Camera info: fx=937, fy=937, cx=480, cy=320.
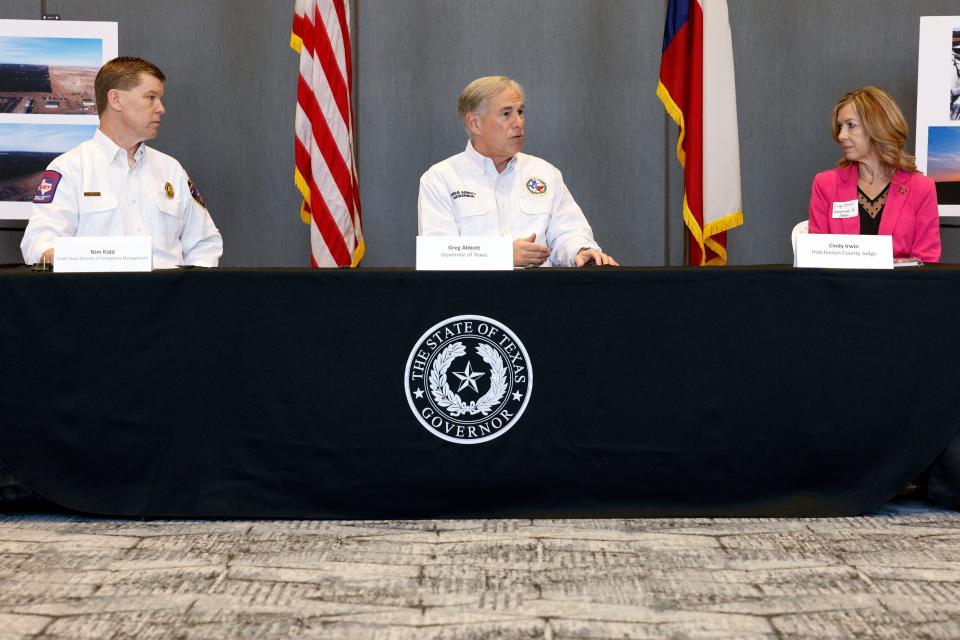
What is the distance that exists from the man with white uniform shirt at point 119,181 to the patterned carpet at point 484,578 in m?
1.10

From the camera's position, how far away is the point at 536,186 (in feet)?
11.0

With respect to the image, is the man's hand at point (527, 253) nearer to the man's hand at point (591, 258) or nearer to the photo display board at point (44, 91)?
the man's hand at point (591, 258)

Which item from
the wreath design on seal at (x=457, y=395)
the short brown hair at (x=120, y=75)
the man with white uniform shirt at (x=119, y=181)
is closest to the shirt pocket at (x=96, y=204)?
the man with white uniform shirt at (x=119, y=181)

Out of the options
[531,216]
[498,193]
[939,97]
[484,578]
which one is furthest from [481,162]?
[939,97]

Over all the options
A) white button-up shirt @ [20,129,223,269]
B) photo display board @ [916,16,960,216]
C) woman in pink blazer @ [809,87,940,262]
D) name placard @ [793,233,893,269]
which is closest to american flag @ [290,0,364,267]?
white button-up shirt @ [20,129,223,269]

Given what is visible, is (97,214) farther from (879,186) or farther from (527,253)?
(879,186)

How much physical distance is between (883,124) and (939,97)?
4.15 feet

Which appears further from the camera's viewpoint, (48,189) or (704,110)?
(704,110)

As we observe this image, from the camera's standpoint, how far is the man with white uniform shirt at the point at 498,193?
10.5ft

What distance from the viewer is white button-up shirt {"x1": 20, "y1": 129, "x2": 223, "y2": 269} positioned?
3.08 m

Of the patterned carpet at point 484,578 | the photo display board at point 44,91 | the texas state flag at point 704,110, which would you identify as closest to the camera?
the patterned carpet at point 484,578

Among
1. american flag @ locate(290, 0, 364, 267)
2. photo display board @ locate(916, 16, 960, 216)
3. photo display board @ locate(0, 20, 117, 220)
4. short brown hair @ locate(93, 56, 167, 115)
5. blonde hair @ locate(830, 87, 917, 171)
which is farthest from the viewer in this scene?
photo display board @ locate(0, 20, 117, 220)

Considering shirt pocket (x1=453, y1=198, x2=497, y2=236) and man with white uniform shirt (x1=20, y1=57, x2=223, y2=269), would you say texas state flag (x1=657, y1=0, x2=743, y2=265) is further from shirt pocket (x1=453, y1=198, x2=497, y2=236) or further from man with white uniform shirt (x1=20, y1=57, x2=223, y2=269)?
man with white uniform shirt (x1=20, y1=57, x2=223, y2=269)

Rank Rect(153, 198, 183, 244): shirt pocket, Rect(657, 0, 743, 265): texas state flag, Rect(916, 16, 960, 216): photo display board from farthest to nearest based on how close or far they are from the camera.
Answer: Rect(916, 16, 960, 216): photo display board, Rect(657, 0, 743, 265): texas state flag, Rect(153, 198, 183, 244): shirt pocket
